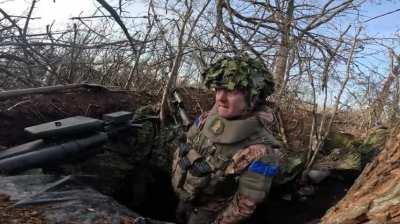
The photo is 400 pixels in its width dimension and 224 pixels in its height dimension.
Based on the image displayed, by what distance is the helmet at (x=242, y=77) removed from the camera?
10.8 ft

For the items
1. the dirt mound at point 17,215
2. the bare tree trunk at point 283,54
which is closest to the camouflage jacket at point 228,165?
the dirt mound at point 17,215

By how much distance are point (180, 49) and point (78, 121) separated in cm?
151

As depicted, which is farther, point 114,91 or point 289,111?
point 289,111

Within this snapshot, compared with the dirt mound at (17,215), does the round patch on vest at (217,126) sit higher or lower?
higher

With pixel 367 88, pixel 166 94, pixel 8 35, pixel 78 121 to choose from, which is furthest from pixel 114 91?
pixel 367 88

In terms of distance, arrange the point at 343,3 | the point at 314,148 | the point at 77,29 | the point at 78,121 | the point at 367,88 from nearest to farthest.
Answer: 1. the point at 78,121
2. the point at 314,148
3. the point at 77,29
4. the point at 367,88
5. the point at 343,3

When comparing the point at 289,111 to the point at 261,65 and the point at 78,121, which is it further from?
the point at 78,121

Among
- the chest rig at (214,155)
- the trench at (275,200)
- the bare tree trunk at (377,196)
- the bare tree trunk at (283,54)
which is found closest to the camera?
the bare tree trunk at (377,196)

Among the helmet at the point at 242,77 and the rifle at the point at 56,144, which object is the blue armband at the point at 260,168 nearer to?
the helmet at the point at 242,77

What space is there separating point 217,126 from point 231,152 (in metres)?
0.21

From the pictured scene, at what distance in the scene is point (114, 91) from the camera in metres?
4.82

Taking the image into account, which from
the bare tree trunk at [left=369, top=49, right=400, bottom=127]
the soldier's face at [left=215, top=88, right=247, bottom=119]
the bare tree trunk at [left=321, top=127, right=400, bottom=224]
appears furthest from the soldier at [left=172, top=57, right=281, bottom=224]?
the bare tree trunk at [left=369, top=49, right=400, bottom=127]

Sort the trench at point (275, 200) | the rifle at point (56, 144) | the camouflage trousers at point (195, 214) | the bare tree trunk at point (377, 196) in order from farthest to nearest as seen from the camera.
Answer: the trench at point (275, 200) → the camouflage trousers at point (195, 214) → the rifle at point (56, 144) → the bare tree trunk at point (377, 196)

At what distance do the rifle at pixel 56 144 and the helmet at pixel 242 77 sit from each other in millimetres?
913
